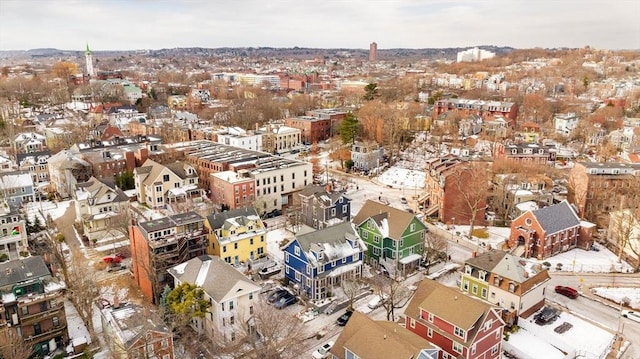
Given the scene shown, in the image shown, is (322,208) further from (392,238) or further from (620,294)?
(620,294)

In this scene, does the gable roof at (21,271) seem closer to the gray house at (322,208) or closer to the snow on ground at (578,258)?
the gray house at (322,208)

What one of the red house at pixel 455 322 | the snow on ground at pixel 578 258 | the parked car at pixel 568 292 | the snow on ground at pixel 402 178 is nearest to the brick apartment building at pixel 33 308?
the red house at pixel 455 322

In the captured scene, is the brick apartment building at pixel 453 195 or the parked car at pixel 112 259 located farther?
the brick apartment building at pixel 453 195

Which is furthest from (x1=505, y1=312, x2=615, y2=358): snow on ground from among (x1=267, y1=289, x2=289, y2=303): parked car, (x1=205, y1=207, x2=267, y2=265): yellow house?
(x1=205, y1=207, x2=267, y2=265): yellow house

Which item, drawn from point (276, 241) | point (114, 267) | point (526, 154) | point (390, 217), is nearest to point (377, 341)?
point (390, 217)

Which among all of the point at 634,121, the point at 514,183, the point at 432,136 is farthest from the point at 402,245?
the point at 634,121

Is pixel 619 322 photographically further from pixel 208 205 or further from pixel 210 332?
pixel 208 205

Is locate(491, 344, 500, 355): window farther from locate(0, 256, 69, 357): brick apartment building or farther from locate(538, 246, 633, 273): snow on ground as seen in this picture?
locate(0, 256, 69, 357): brick apartment building
